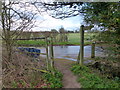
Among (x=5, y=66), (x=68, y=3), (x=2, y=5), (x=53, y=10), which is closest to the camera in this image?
(x=2, y=5)

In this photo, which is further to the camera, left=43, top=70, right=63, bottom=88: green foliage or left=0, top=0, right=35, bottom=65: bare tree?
left=0, top=0, right=35, bottom=65: bare tree

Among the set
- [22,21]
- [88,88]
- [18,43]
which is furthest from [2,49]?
[88,88]

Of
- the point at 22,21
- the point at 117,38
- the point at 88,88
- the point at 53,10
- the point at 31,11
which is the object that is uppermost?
the point at 53,10

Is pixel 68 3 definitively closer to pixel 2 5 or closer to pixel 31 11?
pixel 31 11

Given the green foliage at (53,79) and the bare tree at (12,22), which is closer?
the green foliage at (53,79)

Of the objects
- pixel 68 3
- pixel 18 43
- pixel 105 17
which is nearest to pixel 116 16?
pixel 105 17

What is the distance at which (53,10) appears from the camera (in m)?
4.10

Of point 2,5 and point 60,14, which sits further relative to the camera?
point 60,14

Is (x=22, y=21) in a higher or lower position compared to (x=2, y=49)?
higher

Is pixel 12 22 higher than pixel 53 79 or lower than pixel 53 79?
higher

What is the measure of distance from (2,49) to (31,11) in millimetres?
1512

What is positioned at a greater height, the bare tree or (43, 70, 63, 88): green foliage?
the bare tree

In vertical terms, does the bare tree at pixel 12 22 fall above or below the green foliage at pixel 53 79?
above

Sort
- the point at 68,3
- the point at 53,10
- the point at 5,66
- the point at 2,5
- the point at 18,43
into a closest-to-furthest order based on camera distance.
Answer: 1. the point at 2,5
2. the point at 5,66
3. the point at 18,43
4. the point at 68,3
5. the point at 53,10
